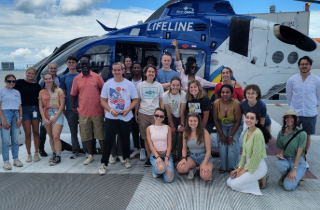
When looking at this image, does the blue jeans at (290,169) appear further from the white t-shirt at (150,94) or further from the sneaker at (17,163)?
the sneaker at (17,163)

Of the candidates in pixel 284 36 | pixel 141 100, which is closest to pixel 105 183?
pixel 141 100

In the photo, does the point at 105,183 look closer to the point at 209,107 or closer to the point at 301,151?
→ the point at 209,107

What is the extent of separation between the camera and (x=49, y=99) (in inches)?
174

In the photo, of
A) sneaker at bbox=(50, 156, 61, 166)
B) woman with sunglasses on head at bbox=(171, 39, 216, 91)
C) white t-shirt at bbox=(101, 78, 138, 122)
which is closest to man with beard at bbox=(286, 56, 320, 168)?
woman with sunglasses on head at bbox=(171, 39, 216, 91)

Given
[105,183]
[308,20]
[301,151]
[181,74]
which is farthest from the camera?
[308,20]

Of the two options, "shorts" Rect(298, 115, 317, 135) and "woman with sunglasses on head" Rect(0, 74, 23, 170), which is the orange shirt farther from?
"shorts" Rect(298, 115, 317, 135)

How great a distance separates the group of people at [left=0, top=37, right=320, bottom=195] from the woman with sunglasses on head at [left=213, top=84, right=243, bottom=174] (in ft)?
0.05

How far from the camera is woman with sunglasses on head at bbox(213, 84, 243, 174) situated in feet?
12.9

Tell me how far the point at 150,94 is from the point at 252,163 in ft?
6.24

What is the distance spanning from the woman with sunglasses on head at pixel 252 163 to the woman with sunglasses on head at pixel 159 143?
1.00 m

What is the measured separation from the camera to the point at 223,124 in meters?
4.07

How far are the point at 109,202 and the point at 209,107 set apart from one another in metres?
2.04

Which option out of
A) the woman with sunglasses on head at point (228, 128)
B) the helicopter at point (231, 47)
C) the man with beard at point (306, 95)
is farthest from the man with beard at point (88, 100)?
the man with beard at point (306, 95)

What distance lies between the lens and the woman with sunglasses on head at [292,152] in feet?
11.2
